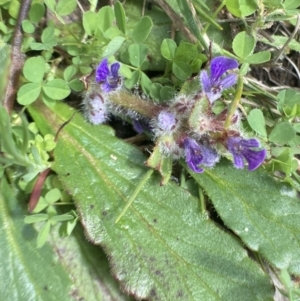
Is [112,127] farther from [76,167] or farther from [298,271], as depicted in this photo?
[298,271]

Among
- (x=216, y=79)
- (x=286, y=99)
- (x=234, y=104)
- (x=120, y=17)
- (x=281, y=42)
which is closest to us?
(x=234, y=104)

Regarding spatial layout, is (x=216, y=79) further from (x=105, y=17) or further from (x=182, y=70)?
(x=105, y=17)

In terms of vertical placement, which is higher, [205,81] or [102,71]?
[102,71]

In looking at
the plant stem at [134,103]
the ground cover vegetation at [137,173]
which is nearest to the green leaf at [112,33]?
the ground cover vegetation at [137,173]

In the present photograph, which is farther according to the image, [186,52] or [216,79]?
[186,52]

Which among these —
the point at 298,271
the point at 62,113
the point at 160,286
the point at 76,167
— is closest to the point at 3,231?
the point at 76,167

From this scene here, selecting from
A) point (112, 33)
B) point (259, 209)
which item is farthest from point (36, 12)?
point (259, 209)
